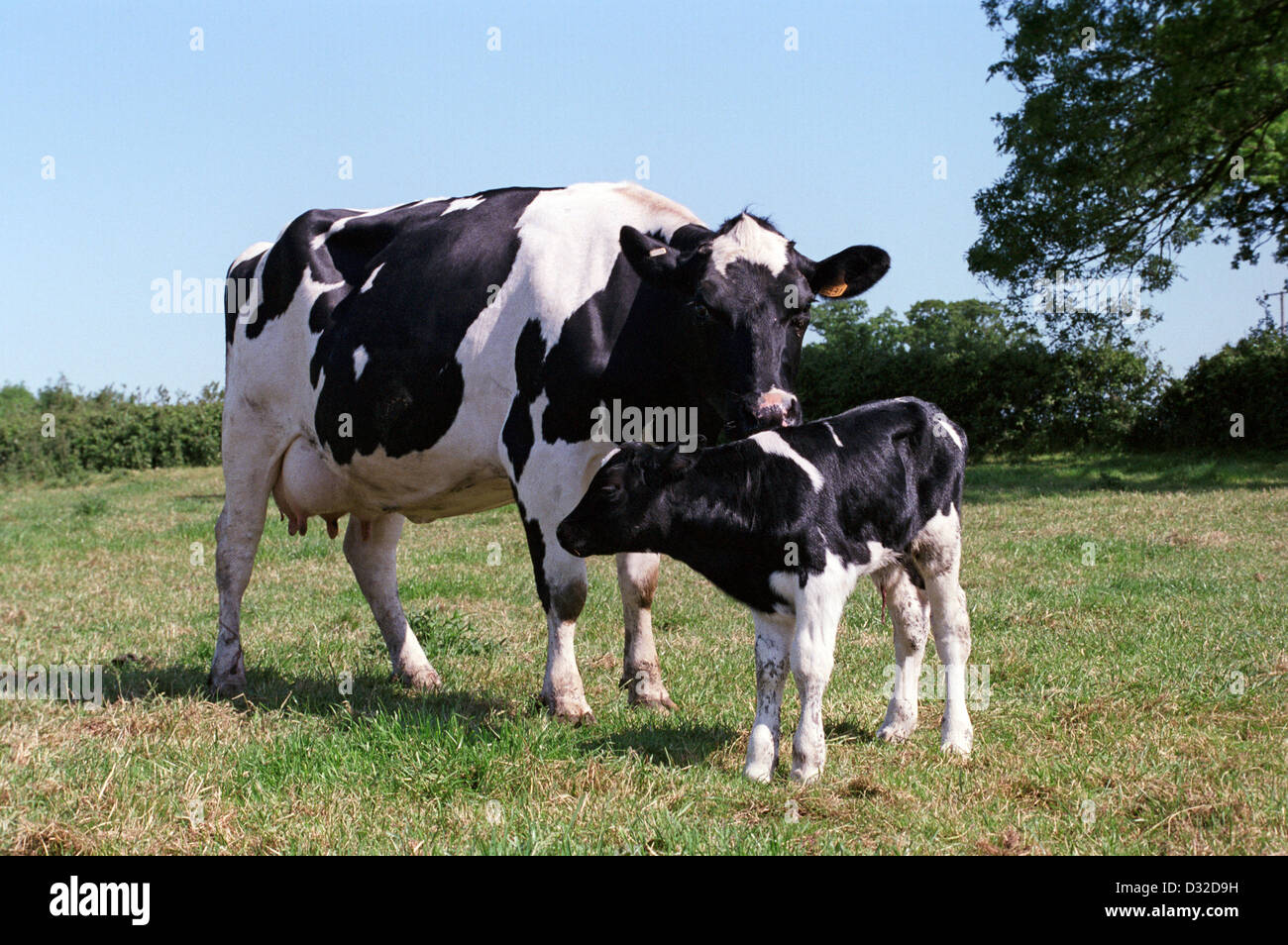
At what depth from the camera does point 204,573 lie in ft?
38.9

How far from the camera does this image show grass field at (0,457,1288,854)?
4055 mm

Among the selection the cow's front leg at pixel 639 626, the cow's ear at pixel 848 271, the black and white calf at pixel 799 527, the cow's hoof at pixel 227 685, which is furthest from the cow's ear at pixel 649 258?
the cow's hoof at pixel 227 685

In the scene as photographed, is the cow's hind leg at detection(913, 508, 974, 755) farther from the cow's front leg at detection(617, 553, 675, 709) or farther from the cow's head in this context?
the cow's front leg at detection(617, 553, 675, 709)

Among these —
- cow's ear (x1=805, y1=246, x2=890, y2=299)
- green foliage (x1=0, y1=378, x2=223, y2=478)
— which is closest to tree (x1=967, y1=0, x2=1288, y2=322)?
cow's ear (x1=805, y1=246, x2=890, y2=299)

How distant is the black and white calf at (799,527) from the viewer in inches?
184

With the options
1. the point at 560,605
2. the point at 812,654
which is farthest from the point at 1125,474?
the point at 812,654

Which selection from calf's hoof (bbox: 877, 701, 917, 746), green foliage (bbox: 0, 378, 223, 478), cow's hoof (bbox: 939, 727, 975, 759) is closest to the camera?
cow's hoof (bbox: 939, 727, 975, 759)

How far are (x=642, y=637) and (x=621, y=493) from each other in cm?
151

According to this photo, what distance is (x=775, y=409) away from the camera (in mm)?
5043

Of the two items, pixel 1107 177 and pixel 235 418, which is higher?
pixel 1107 177

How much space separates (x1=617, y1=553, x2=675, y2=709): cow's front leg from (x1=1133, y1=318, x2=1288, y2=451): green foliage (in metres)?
20.0

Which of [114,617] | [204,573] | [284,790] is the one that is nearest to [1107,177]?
[204,573]

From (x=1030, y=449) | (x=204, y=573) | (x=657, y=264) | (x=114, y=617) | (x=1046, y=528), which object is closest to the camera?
(x=657, y=264)

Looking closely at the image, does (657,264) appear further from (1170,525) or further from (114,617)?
(1170,525)
